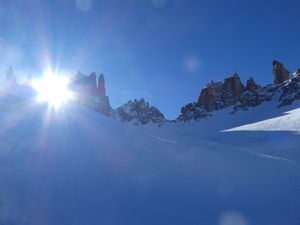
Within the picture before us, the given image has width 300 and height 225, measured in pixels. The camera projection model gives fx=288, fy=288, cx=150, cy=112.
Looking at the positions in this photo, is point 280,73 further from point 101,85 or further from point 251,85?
point 101,85

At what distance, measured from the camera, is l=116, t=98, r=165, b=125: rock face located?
17112 cm

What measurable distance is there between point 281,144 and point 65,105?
22040 millimetres

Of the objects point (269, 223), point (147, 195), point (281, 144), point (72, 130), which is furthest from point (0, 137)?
point (281, 144)

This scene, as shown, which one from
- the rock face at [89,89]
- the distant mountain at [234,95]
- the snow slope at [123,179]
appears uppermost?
the rock face at [89,89]

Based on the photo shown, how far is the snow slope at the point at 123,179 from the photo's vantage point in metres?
11.1

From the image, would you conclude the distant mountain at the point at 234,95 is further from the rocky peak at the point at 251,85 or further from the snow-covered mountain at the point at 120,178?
the snow-covered mountain at the point at 120,178

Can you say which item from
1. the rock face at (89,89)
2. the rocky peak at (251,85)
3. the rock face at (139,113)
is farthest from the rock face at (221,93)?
the rock face at (89,89)

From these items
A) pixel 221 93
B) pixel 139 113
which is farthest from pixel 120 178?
pixel 139 113

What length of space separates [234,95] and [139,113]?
2617 inches

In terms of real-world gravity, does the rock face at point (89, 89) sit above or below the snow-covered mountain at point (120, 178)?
above

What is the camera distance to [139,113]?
180000 millimetres

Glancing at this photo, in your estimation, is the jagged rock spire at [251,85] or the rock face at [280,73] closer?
the rock face at [280,73]

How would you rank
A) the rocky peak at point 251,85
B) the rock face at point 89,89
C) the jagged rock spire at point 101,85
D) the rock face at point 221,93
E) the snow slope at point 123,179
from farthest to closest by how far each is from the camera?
the jagged rock spire at point 101,85
the rock face at point 89,89
the rock face at point 221,93
the rocky peak at point 251,85
the snow slope at point 123,179

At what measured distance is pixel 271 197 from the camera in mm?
13461
